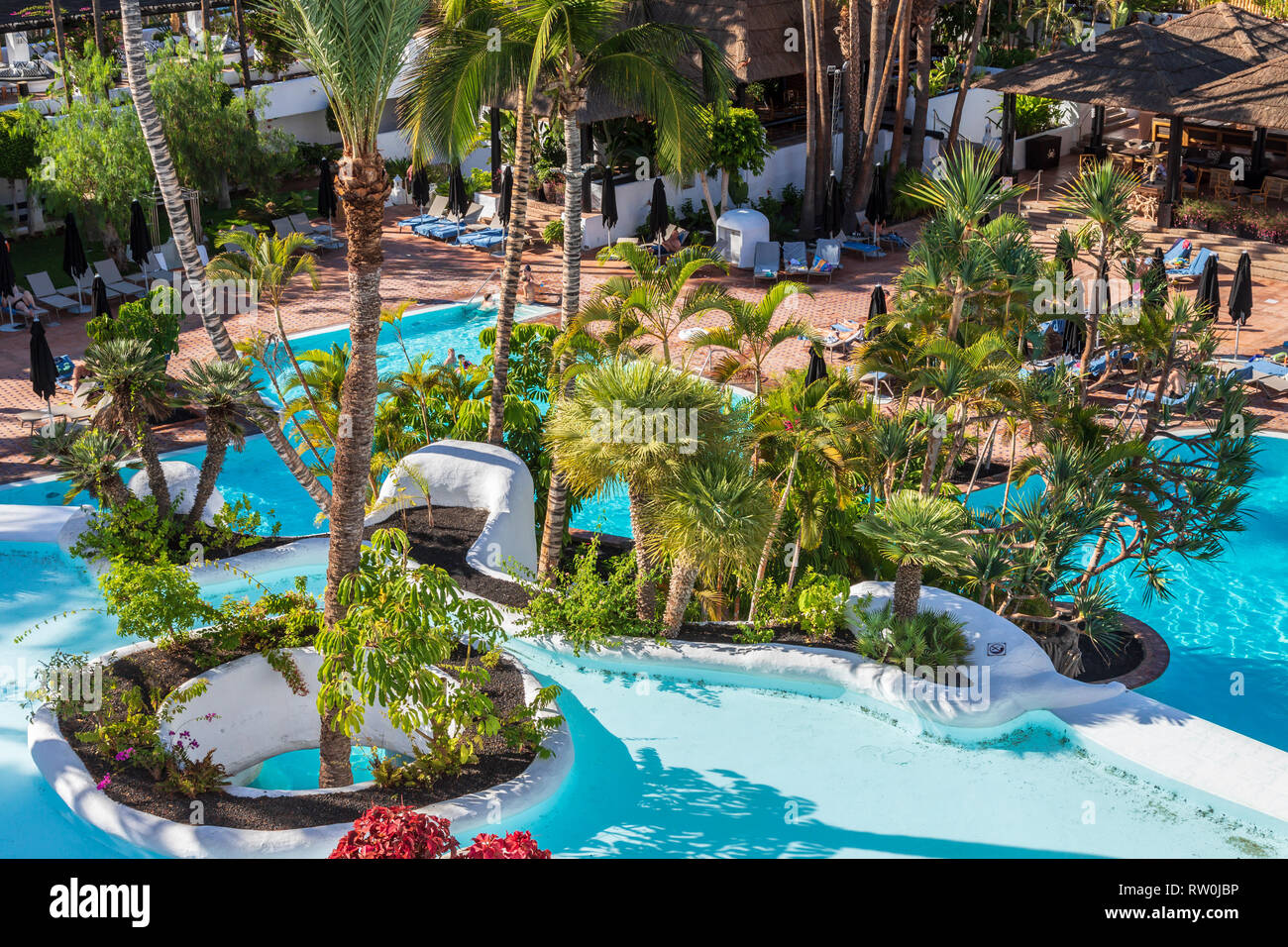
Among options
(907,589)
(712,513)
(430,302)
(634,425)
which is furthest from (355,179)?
(430,302)

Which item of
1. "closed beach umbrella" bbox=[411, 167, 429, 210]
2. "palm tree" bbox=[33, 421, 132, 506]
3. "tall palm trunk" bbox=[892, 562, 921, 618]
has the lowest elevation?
"tall palm trunk" bbox=[892, 562, 921, 618]

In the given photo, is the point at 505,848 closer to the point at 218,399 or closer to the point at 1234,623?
the point at 218,399

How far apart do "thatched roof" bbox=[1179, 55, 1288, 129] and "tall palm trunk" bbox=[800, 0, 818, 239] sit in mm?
7679

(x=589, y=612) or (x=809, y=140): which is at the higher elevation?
(x=809, y=140)

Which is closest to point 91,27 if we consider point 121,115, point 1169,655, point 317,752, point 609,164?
point 121,115

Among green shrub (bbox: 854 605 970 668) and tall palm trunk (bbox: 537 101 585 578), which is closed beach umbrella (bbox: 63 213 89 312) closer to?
tall palm trunk (bbox: 537 101 585 578)

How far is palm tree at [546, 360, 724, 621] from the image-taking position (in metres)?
13.3

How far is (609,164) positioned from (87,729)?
71.4ft

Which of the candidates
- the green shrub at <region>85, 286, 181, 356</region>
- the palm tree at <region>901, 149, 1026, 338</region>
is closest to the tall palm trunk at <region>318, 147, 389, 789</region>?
the palm tree at <region>901, 149, 1026, 338</region>

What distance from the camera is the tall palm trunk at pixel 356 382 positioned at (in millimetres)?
11266

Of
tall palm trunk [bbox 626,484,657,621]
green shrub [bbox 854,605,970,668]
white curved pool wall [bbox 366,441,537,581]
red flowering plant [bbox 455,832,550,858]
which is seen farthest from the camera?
white curved pool wall [bbox 366,441,537,581]

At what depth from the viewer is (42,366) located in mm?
20156

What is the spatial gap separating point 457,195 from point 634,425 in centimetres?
1848
